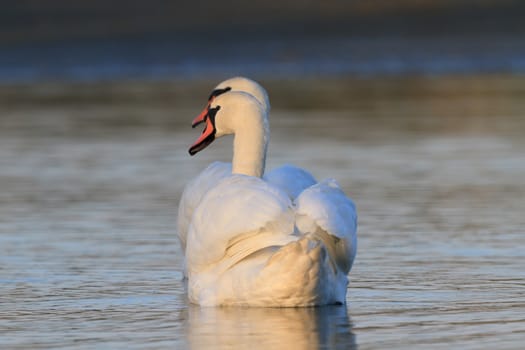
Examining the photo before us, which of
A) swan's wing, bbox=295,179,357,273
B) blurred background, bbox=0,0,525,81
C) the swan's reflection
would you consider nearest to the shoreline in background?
blurred background, bbox=0,0,525,81

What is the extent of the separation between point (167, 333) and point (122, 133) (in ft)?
34.1

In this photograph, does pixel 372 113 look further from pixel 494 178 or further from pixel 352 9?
Answer: pixel 352 9

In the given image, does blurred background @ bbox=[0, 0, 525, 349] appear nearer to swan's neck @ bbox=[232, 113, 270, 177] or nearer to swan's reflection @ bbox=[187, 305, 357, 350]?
swan's reflection @ bbox=[187, 305, 357, 350]

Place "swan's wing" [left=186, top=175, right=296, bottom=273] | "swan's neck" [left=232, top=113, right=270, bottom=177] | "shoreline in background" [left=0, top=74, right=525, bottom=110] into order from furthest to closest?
"shoreline in background" [left=0, top=74, right=525, bottom=110]
"swan's neck" [left=232, top=113, right=270, bottom=177]
"swan's wing" [left=186, top=175, right=296, bottom=273]

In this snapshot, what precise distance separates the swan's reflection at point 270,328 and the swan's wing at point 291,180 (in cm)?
102

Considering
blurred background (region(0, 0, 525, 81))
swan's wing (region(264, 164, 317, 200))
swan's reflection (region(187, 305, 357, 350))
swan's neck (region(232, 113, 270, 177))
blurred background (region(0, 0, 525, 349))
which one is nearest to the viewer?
swan's reflection (region(187, 305, 357, 350))

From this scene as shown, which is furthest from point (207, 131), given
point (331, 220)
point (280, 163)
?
point (280, 163)

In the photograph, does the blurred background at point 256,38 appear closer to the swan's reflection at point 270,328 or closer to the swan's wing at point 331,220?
the swan's wing at point 331,220

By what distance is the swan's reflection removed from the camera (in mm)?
6613

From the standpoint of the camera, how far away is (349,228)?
293 inches

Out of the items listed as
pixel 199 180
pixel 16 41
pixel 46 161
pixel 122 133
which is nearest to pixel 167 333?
pixel 199 180

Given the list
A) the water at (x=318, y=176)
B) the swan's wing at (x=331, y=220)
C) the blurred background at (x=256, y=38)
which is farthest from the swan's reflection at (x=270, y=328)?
the blurred background at (x=256, y=38)

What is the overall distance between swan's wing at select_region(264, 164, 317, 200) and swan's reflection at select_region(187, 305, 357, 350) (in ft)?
3.35

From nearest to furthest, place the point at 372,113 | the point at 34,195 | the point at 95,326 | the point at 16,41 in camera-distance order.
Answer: the point at 95,326
the point at 34,195
the point at 372,113
the point at 16,41
